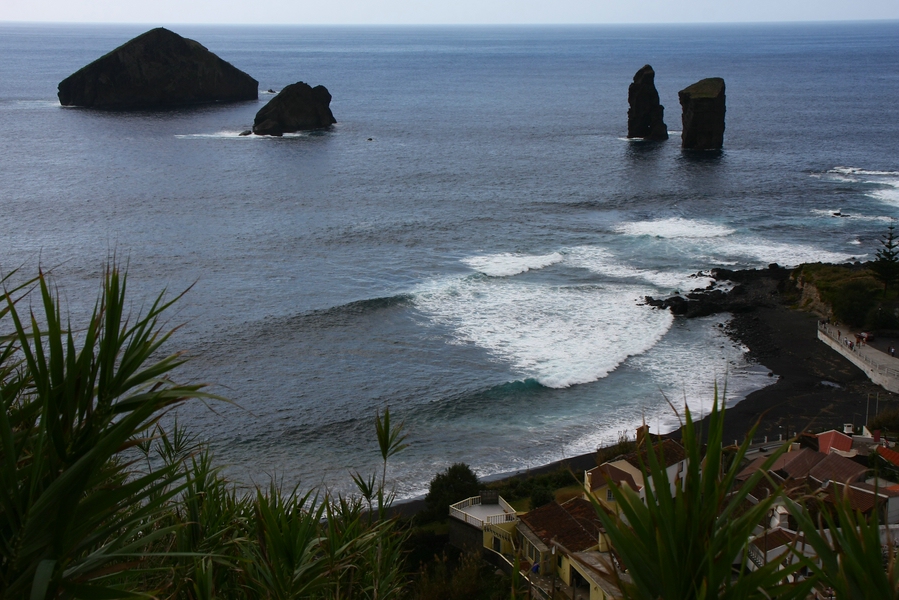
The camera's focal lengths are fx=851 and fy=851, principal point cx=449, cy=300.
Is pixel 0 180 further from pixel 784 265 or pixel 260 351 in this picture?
pixel 784 265

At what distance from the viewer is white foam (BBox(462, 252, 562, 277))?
54906 mm

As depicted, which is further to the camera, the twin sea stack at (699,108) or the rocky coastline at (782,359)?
the twin sea stack at (699,108)

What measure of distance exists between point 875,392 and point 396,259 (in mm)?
30595

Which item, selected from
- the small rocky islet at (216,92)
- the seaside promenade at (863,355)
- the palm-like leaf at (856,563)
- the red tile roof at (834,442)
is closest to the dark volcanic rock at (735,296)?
the seaside promenade at (863,355)

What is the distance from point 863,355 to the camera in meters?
40.7

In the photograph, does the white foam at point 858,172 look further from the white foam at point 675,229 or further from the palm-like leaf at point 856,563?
the palm-like leaf at point 856,563

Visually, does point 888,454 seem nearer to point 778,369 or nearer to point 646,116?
point 778,369

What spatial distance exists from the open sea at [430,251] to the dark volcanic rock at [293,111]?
3792 mm

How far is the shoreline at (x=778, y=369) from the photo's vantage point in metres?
34.0

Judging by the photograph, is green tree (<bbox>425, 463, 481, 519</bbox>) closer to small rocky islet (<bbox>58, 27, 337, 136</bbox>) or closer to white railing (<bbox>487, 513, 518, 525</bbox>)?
white railing (<bbox>487, 513, 518, 525</bbox>)

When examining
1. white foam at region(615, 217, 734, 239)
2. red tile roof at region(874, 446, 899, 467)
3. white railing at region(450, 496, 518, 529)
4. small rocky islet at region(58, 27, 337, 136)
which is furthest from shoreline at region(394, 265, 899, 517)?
small rocky islet at region(58, 27, 337, 136)

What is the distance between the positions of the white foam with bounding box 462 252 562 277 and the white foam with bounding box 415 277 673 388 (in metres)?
1.96

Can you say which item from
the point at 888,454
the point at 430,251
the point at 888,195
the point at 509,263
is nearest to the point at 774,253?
the point at 509,263

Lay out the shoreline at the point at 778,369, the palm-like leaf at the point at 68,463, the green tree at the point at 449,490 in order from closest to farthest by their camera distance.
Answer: the palm-like leaf at the point at 68,463 → the green tree at the point at 449,490 → the shoreline at the point at 778,369
